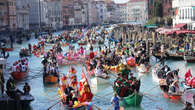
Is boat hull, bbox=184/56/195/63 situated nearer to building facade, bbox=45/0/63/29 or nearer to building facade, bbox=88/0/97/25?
building facade, bbox=45/0/63/29

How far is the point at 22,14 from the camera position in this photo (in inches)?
3452

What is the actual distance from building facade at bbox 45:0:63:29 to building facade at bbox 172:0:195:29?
208ft

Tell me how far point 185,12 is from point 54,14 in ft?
229

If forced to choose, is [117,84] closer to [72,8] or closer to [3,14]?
[3,14]

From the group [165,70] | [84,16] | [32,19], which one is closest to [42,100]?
[165,70]

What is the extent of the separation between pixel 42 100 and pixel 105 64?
8231mm

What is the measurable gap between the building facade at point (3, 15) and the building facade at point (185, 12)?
3584 centimetres

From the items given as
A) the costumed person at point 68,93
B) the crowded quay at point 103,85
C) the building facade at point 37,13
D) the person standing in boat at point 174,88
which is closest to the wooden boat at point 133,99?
the crowded quay at point 103,85

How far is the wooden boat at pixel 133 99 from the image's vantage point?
636 inches

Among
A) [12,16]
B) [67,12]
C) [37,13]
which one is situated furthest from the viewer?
[67,12]

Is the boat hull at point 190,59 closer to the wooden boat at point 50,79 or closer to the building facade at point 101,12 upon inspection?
the wooden boat at point 50,79

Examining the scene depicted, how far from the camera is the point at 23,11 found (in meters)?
88.3

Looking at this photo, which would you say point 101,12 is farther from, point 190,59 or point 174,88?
point 174,88

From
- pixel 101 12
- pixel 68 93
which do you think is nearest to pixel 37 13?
pixel 101 12
